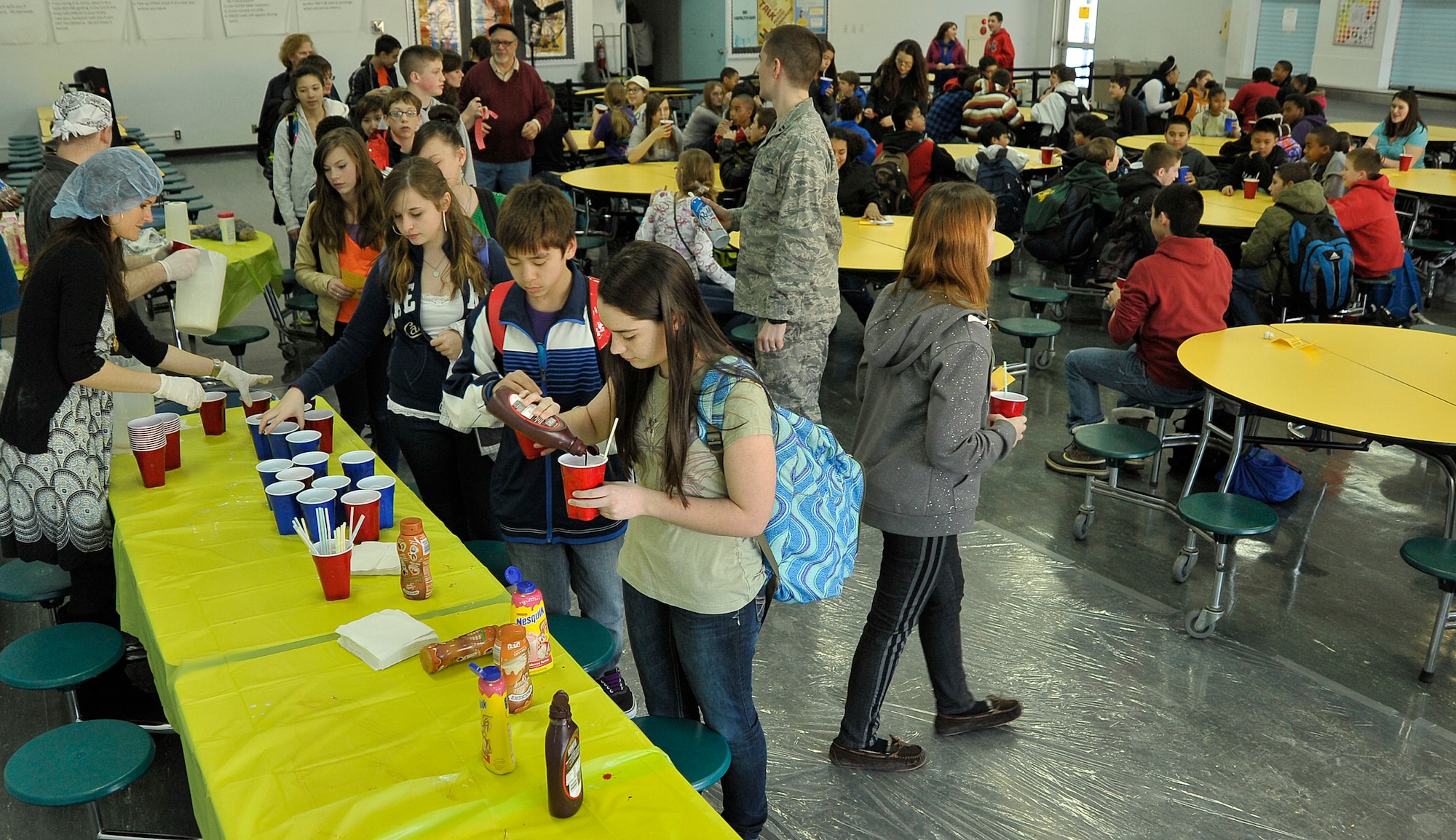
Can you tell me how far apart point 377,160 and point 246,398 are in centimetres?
304

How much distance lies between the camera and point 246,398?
3.06m

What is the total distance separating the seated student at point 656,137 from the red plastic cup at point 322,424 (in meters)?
6.35

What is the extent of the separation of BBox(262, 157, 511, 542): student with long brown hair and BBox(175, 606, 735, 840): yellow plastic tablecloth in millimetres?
1087

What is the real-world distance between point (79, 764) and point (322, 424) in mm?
1073

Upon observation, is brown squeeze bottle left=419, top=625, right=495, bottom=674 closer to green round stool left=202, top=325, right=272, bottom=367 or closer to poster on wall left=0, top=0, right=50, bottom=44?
green round stool left=202, top=325, right=272, bottom=367

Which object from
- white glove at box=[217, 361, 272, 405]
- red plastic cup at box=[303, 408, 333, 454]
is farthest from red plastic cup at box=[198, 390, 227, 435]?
red plastic cup at box=[303, 408, 333, 454]

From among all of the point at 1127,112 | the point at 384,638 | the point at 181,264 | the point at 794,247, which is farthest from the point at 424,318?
the point at 1127,112

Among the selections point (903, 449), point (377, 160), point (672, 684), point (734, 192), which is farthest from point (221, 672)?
point (734, 192)

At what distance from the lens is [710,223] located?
5.29 metres

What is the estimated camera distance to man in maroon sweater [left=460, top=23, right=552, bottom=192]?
7.37m

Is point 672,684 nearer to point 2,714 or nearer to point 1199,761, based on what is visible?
point 1199,761

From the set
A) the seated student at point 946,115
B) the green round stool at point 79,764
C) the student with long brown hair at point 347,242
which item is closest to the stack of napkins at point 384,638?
the green round stool at point 79,764

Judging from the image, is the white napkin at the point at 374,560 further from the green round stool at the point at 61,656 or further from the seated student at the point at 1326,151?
the seated student at the point at 1326,151

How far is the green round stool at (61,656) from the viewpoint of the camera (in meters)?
2.42
